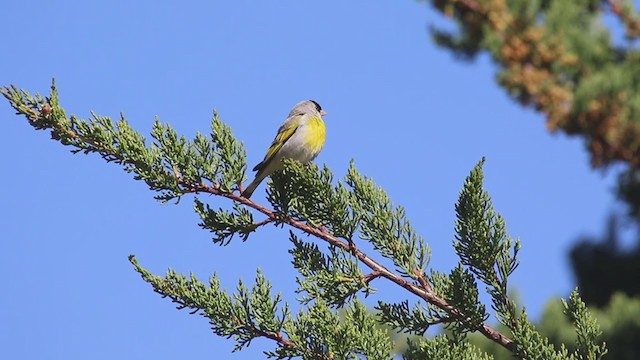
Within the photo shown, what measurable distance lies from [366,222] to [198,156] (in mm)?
811

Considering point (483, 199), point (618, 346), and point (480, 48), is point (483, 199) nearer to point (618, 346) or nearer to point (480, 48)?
point (480, 48)

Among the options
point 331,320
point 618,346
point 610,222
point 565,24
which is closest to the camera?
point 565,24

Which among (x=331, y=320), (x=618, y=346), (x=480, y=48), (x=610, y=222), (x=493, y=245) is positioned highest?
(x=610, y=222)

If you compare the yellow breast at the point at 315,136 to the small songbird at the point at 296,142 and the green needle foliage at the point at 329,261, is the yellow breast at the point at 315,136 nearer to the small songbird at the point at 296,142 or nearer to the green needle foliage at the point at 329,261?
the small songbird at the point at 296,142

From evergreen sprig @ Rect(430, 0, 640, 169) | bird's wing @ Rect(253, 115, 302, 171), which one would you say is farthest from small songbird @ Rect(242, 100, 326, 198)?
evergreen sprig @ Rect(430, 0, 640, 169)

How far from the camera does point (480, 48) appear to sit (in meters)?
1.98

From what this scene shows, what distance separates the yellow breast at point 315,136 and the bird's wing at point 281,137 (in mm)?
123

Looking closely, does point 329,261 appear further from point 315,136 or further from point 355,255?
point 315,136

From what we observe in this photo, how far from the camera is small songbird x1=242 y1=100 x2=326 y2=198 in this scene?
6.81 meters

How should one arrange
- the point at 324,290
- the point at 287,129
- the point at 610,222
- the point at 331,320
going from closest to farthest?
the point at 331,320 < the point at 324,290 < the point at 287,129 < the point at 610,222

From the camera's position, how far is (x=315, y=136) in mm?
7375

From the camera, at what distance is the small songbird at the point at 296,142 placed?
22.4 feet

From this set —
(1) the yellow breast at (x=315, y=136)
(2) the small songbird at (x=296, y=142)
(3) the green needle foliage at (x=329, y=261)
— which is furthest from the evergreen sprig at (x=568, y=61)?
(1) the yellow breast at (x=315, y=136)

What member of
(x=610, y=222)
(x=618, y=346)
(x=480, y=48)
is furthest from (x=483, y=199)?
(x=610, y=222)
